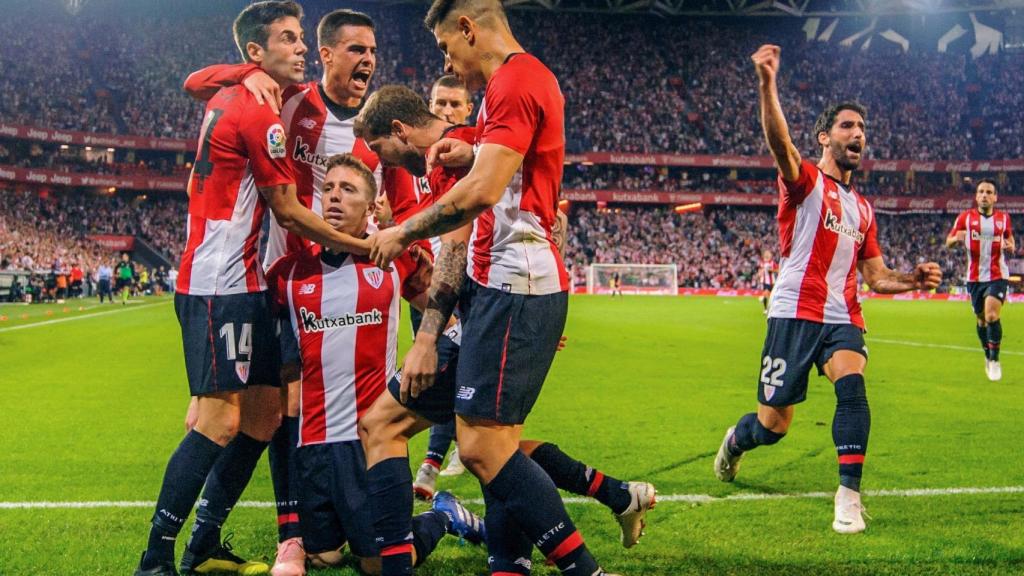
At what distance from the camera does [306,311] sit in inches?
156

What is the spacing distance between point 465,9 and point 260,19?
4.23 ft

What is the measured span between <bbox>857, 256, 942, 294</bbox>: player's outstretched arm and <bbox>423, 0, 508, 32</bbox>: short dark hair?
308 centimetres

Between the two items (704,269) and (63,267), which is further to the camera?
(704,269)

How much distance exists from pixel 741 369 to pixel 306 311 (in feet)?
30.2

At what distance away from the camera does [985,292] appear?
1255 centimetres

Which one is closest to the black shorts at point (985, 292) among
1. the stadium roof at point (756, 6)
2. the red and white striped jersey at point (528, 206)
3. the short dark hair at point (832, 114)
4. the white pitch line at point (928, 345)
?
the white pitch line at point (928, 345)

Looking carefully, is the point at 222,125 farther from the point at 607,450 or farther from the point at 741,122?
the point at 741,122

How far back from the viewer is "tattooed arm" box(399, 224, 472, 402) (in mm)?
3285

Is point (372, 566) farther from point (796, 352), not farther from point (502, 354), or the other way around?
point (796, 352)

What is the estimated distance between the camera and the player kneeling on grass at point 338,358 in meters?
3.90

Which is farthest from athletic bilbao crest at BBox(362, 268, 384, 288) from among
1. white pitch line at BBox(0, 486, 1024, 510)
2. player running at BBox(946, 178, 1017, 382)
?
player running at BBox(946, 178, 1017, 382)

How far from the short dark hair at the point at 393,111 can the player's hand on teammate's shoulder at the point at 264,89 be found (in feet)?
1.41

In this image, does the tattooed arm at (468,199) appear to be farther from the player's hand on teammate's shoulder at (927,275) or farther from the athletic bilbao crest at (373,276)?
the player's hand on teammate's shoulder at (927,275)

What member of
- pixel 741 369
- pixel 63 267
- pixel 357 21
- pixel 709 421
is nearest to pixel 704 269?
pixel 63 267
